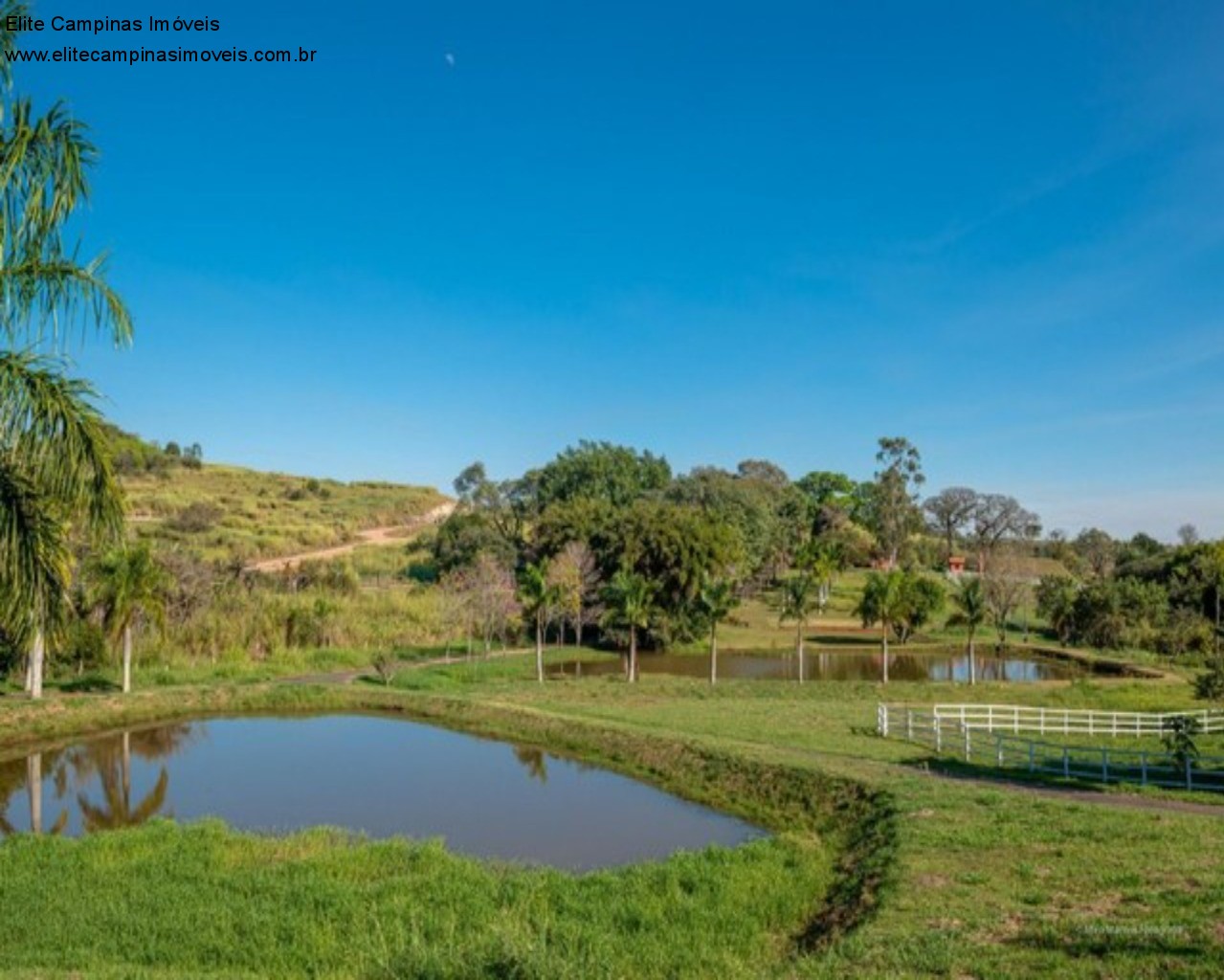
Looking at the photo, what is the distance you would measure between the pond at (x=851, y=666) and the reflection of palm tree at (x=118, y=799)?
26906mm

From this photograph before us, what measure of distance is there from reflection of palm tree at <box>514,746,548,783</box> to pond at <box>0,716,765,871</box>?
7 cm

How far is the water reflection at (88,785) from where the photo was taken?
70.9ft

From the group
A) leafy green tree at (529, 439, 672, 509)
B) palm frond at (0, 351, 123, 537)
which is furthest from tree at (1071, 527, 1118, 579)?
palm frond at (0, 351, 123, 537)

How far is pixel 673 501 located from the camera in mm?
92125

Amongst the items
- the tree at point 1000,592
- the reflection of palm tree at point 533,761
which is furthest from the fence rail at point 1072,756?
the tree at point 1000,592

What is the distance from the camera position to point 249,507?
104 meters

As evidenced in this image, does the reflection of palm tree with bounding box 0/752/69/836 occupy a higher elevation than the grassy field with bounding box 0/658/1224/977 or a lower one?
lower

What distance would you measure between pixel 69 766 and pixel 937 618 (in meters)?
70.6

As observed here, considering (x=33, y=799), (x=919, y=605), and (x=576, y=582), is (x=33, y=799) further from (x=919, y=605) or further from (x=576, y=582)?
(x=919, y=605)

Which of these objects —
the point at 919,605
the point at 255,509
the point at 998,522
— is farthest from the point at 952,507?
the point at 255,509

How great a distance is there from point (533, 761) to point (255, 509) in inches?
3360

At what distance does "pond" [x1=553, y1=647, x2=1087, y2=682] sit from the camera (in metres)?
53.8

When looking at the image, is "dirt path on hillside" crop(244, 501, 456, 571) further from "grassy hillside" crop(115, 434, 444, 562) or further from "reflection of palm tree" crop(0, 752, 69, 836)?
"reflection of palm tree" crop(0, 752, 69, 836)

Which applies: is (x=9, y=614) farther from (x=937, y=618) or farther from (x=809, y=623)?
(x=937, y=618)
